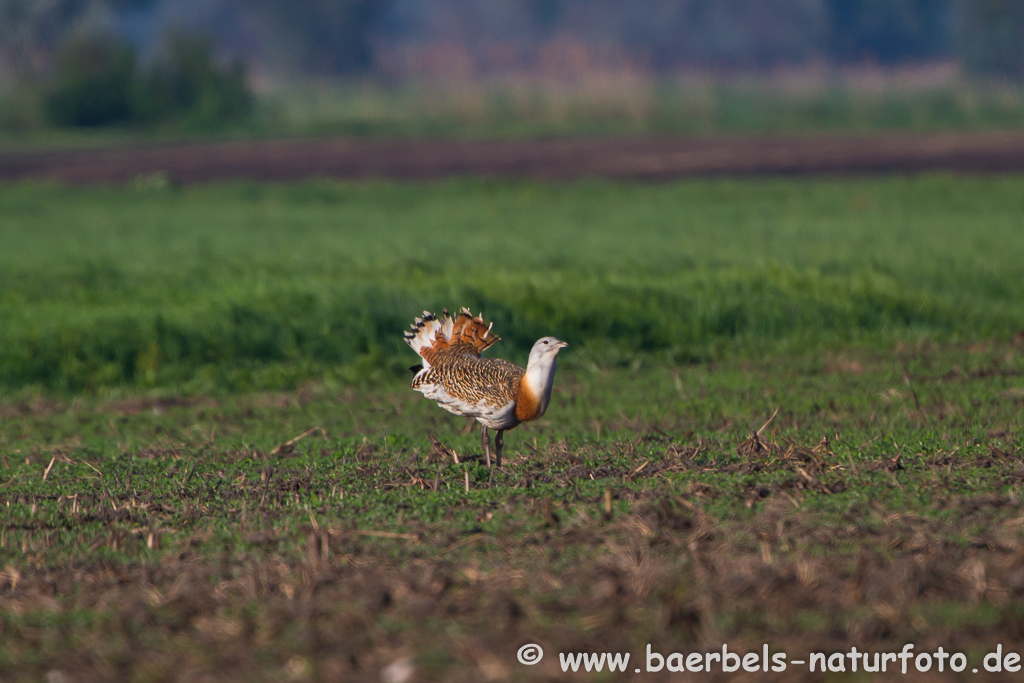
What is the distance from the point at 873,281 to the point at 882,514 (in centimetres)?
820

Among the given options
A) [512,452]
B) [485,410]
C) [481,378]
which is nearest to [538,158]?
[512,452]

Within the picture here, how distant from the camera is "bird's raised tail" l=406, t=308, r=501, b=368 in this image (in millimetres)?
7992

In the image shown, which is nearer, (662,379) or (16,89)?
(662,379)

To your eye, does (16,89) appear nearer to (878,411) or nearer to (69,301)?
(69,301)

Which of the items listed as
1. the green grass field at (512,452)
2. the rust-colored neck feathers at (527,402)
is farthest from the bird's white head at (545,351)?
the green grass field at (512,452)

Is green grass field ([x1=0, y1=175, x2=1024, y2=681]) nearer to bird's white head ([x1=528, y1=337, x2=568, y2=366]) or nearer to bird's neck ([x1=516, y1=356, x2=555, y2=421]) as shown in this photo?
bird's neck ([x1=516, y1=356, x2=555, y2=421])

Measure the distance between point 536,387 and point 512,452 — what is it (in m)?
1.06

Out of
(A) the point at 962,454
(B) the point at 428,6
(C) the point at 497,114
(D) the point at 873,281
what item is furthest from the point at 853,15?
(A) the point at 962,454

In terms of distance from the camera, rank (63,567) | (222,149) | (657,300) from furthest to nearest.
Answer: (222,149), (657,300), (63,567)

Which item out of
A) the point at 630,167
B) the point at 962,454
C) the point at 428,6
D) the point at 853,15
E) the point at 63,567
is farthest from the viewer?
the point at 428,6

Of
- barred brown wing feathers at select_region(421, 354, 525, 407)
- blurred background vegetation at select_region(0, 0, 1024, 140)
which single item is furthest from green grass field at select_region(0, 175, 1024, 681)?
blurred background vegetation at select_region(0, 0, 1024, 140)

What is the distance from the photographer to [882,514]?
560 centimetres

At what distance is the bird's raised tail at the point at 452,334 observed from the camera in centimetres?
799

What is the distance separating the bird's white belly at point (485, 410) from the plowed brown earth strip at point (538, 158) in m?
18.6
